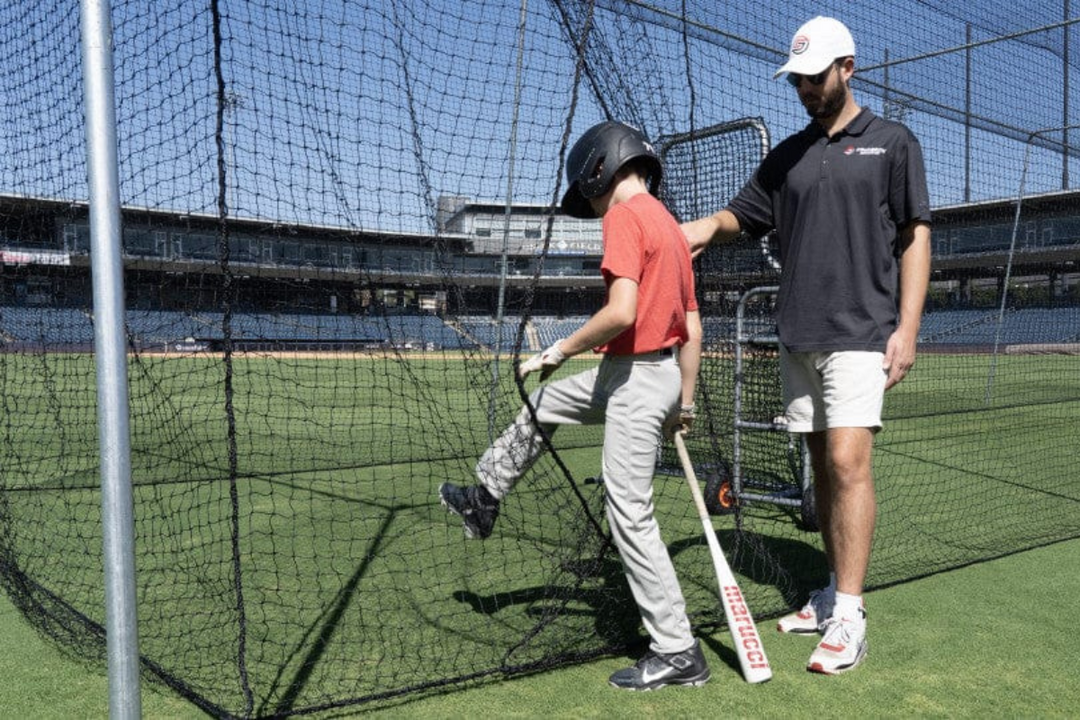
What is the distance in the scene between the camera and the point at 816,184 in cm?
320

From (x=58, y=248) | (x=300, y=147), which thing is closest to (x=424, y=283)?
(x=58, y=248)

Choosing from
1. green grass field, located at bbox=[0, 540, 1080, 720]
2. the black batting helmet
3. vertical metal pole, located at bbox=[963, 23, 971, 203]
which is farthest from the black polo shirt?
vertical metal pole, located at bbox=[963, 23, 971, 203]

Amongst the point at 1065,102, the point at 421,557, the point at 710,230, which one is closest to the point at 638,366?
the point at 710,230

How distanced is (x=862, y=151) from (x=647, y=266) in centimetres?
96

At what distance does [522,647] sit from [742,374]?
3.08m

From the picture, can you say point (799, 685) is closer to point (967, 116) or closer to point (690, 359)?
point (690, 359)

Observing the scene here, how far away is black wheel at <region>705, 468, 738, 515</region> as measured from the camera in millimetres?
5383

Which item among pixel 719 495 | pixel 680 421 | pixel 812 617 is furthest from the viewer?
pixel 719 495

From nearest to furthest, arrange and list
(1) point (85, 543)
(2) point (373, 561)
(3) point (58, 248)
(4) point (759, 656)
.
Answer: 1. (4) point (759, 656)
2. (2) point (373, 561)
3. (1) point (85, 543)
4. (3) point (58, 248)

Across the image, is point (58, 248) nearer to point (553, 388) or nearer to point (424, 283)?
point (424, 283)

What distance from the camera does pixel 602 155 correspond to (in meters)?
2.90

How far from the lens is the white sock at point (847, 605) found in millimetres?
3051

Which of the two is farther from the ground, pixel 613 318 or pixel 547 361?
pixel 613 318

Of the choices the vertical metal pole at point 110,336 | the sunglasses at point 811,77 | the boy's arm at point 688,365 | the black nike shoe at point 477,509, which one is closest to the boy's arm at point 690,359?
the boy's arm at point 688,365
